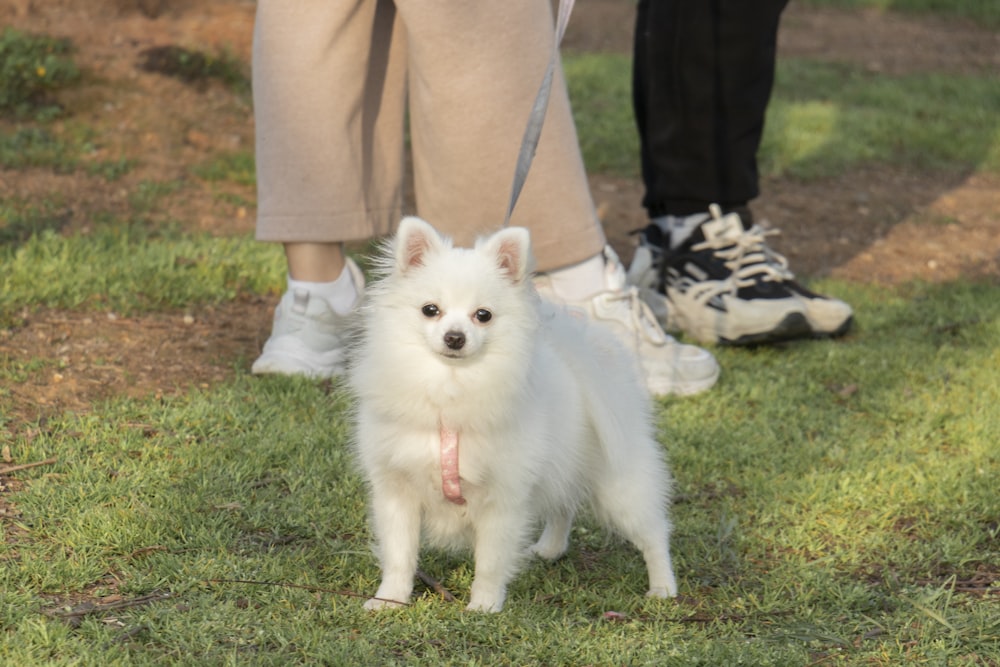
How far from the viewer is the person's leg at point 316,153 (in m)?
3.80

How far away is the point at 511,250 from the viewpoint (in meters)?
2.62

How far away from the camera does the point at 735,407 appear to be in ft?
13.5

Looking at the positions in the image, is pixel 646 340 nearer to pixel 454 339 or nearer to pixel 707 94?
pixel 707 94

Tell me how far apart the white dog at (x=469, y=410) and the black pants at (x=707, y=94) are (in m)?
2.06

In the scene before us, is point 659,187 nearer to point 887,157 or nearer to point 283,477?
point 283,477

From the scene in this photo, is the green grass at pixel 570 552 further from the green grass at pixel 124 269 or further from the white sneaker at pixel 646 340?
the green grass at pixel 124 269

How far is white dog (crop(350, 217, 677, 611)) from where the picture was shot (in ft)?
8.43

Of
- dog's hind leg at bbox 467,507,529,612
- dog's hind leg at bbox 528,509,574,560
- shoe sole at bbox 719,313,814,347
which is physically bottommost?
shoe sole at bbox 719,313,814,347

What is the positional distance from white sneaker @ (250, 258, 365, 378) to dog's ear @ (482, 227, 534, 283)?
140 cm

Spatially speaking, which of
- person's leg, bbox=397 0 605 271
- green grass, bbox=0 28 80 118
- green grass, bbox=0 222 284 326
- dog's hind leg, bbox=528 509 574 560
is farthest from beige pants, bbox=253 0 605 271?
green grass, bbox=0 28 80 118

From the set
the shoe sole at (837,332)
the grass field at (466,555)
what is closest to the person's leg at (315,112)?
the grass field at (466,555)

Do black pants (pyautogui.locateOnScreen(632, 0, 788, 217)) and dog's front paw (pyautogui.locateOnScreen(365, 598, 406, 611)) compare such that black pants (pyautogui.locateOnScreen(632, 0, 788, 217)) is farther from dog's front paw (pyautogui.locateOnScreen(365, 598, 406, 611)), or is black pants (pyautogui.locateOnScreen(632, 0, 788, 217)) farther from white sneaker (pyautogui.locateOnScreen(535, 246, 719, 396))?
dog's front paw (pyautogui.locateOnScreen(365, 598, 406, 611))

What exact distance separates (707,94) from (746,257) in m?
0.63

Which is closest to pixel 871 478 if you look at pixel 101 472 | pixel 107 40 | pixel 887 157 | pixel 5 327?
pixel 101 472
